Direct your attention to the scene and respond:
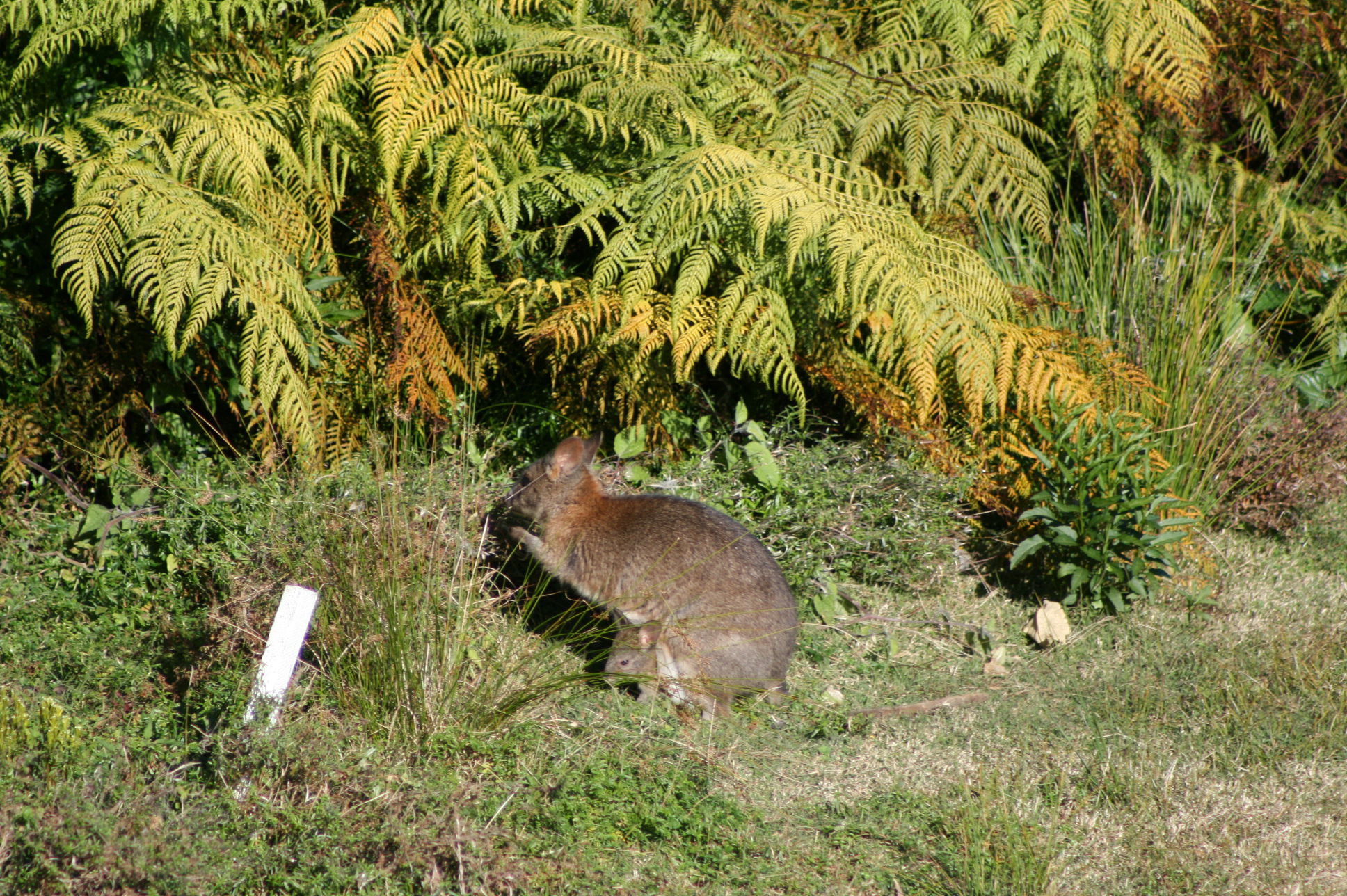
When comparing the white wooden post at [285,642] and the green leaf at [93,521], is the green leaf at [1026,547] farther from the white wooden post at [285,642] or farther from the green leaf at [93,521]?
the green leaf at [93,521]

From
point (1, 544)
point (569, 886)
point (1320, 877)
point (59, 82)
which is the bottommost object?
point (1, 544)

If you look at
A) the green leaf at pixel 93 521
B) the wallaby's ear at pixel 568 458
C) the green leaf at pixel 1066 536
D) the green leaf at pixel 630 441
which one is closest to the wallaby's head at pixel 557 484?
the wallaby's ear at pixel 568 458

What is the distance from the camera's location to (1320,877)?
12.6 ft

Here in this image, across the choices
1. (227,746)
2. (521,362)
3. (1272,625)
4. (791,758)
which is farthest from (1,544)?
(1272,625)

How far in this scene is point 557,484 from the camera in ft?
16.3

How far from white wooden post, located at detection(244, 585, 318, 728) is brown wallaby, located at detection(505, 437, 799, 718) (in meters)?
1.19

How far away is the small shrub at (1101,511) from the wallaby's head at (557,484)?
1.95 meters

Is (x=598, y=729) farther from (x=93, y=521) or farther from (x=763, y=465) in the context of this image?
(x=93, y=521)

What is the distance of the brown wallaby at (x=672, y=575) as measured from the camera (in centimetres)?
463

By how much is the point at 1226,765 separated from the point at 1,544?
4.94m

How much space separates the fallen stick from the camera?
475cm

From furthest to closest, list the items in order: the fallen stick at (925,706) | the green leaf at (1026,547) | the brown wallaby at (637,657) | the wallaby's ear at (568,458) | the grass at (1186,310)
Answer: the grass at (1186,310), the green leaf at (1026,547), the wallaby's ear at (568,458), the fallen stick at (925,706), the brown wallaby at (637,657)

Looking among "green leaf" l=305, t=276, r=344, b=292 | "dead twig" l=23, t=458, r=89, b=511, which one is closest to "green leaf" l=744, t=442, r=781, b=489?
"green leaf" l=305, t=276, r=344, b=292

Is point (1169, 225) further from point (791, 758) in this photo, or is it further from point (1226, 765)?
point (791, 758)
